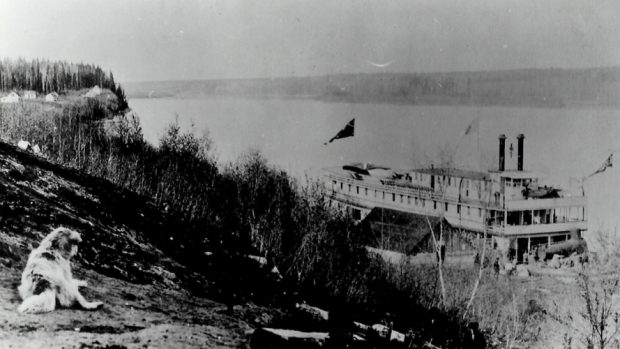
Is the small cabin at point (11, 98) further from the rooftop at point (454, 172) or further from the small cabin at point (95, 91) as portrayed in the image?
the rooftop at point (454, 172)

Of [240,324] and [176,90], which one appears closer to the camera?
[240,324]

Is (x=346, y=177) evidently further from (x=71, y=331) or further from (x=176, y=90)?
(x=71, y=331)

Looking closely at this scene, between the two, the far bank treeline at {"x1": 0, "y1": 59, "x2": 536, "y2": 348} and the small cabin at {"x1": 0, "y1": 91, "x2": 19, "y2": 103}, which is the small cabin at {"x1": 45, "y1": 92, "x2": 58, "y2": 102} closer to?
the far bank treeline at {"x1": 0, "y1": 59, "x2": 536, "y2": 348}

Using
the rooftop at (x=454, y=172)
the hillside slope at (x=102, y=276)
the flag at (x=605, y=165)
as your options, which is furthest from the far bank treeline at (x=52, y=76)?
the flag at (x=605, y=165)

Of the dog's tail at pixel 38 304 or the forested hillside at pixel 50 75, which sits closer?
the dog's tail at pixel 38 304

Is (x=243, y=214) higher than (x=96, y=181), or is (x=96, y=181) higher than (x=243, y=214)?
(x=96, y=181)

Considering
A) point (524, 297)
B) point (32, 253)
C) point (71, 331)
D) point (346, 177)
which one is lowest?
point (524, 297)

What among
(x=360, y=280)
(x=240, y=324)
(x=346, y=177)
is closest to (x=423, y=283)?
(x=360, y=280)

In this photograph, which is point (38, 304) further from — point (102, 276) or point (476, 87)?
point (476, 87)
